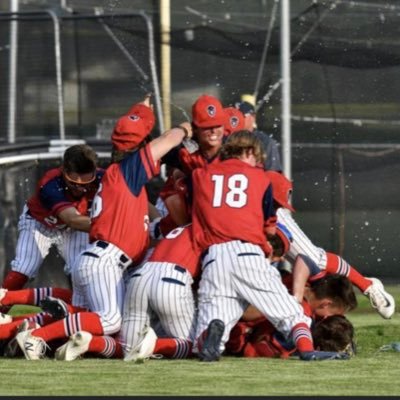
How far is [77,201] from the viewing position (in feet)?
33.4

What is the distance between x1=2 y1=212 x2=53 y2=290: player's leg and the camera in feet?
35.1

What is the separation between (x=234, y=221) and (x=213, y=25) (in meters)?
4.61

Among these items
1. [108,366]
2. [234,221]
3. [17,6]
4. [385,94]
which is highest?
[17,6]

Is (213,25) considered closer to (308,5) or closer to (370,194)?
(308,5)

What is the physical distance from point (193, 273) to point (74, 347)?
858mm

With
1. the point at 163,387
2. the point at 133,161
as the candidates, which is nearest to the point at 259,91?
the point at 133,161

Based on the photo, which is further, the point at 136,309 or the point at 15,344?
the point at 15,344

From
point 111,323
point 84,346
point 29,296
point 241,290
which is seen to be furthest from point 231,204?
point 29,296

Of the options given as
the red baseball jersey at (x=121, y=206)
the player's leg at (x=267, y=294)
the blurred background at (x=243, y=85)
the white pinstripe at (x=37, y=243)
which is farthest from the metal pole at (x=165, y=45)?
the player's leg at (x=267, y=294)

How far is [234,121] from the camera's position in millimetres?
9922

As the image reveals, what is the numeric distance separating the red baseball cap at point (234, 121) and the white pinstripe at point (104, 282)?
1.19 meters

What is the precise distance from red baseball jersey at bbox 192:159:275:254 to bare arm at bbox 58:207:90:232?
1382mm

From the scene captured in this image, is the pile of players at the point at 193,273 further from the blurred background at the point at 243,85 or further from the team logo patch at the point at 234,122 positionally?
the blurred background at the point at 243,85

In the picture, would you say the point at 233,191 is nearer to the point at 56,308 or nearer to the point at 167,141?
the point at 167,141
